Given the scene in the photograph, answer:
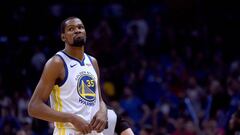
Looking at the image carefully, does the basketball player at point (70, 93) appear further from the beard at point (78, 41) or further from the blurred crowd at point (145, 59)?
the blurred crowd at point (145, 59)

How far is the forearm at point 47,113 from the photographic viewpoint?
616 cm

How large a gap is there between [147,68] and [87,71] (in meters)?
8.62

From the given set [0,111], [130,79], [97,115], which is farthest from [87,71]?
[130,79]

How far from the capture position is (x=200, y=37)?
16.8 m

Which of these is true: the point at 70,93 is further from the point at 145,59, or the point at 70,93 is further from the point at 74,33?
the point at 145,59

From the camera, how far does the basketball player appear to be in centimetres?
621

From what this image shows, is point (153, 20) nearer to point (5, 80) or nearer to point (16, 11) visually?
point (16, 11)

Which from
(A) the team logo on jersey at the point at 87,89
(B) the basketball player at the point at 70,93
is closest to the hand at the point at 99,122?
(B) the basketball player at the point at 70,93

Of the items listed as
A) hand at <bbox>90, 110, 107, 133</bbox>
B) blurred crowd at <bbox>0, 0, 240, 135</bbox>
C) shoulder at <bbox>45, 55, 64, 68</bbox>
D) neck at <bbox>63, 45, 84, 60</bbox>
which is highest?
neck at <bbox>63, 45, 84, 60</bbox>

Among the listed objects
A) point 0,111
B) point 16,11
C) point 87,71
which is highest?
point 87,71

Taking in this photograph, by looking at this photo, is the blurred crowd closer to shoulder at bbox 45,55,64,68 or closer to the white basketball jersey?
the white basketball jersey

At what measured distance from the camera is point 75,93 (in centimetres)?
630

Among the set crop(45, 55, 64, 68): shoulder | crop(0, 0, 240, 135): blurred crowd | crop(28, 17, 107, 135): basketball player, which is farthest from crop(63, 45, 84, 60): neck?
crop(0, 0, 240, 135): blurred crowd

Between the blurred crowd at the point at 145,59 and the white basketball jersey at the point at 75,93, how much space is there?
4.31 m
